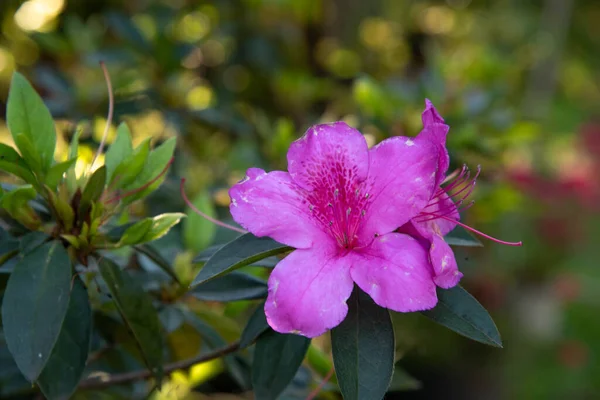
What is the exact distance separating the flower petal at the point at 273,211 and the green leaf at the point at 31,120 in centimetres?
22

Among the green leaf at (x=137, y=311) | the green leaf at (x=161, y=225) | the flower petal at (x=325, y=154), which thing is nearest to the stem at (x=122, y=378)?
the green leaf at (x=137, y=311)

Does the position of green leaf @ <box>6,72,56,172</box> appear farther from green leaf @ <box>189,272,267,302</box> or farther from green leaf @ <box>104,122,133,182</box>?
green leaf @ <box>189,272,267,302</box>

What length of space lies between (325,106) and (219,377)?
109 centimetres

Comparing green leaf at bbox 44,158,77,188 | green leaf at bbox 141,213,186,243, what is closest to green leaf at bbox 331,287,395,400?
green leaf at bbox 141,213,186,243

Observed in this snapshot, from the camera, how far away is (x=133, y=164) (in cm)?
73

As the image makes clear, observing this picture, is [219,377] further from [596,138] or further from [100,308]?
[596,138]

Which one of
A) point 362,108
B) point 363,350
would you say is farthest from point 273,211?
point 362,108

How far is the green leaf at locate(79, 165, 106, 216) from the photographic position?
0.69 m

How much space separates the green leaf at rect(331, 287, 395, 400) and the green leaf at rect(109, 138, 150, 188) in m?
0.28

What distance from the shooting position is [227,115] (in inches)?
63.0

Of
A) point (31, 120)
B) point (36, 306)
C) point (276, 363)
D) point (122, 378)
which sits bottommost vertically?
point (122, 378)

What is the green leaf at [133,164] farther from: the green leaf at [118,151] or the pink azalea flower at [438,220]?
the pink azalea flower at [438,220]

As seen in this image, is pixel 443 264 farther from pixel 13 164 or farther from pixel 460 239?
pixel 13 164

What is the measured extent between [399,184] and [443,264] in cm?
9
